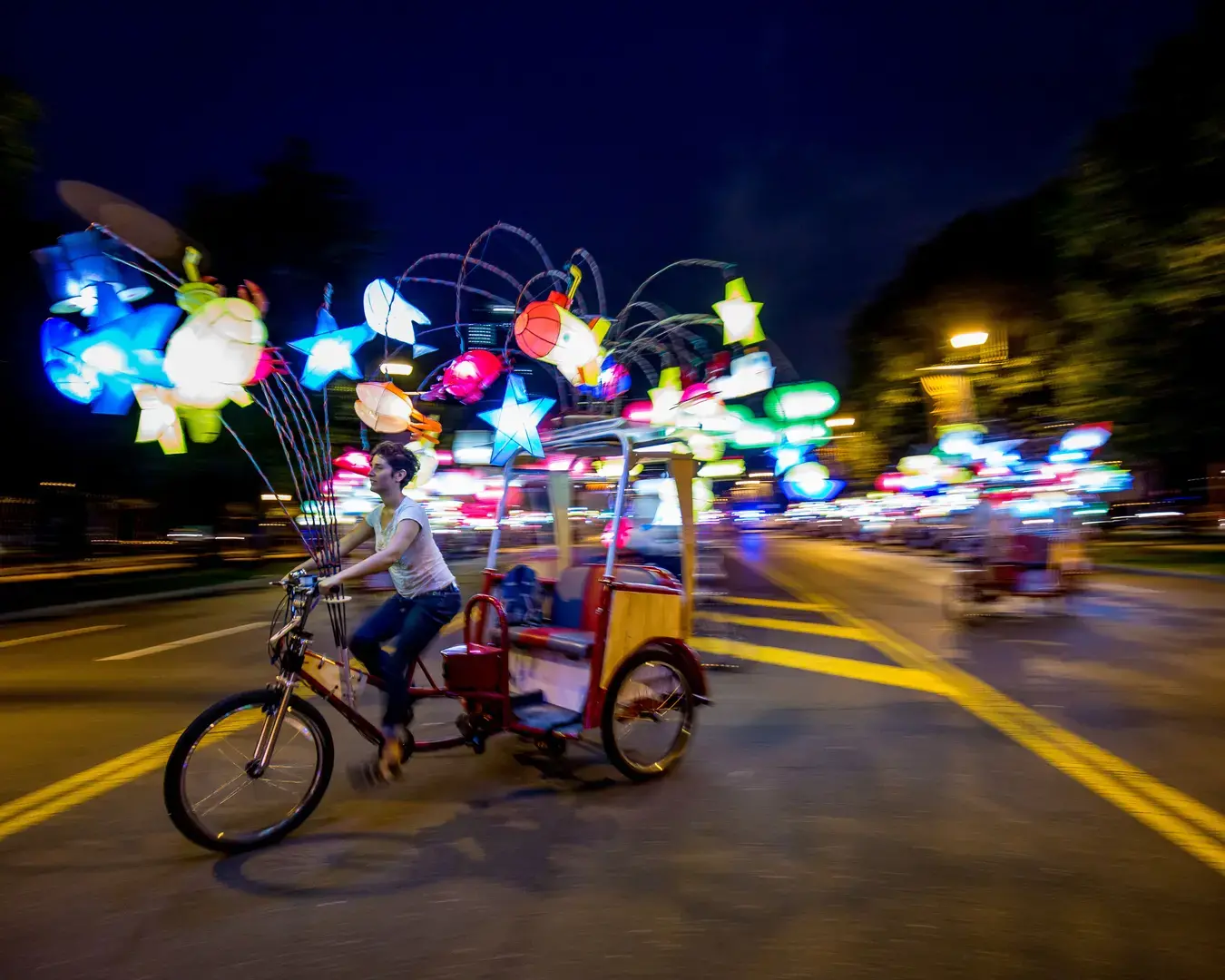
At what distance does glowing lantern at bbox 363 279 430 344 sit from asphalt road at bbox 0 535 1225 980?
8.86ft

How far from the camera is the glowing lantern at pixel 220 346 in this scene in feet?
16.6

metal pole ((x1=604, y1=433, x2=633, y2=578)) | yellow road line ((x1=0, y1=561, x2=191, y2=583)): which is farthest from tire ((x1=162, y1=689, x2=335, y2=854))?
yellow road line ((x1=0, y1=561, x2=191, y2=583))

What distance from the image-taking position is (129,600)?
16.6m

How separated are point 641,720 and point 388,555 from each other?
181 cm

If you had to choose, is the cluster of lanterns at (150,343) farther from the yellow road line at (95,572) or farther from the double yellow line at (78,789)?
the yellow road line at (95,572)

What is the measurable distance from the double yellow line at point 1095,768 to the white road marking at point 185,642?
8020mm

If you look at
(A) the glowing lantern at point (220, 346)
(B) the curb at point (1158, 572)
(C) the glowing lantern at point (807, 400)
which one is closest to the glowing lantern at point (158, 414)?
(A) the glowing lantern at point (220, 346)

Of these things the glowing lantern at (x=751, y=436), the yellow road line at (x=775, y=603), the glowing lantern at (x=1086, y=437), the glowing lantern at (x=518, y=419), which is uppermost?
the glowing lantern at (x=1086, y=437)

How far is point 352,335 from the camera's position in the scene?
550 cm

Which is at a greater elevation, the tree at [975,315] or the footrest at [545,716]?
the tree at [975,315]

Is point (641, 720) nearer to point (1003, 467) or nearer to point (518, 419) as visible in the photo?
point (518, 419)

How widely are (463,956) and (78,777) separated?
3.31 meters

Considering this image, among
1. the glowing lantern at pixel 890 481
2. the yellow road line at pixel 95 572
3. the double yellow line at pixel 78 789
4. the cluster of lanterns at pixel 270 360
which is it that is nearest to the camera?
the double yellow line at pixel 78 789

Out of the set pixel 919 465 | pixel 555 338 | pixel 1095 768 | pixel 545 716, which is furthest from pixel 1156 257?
pixel 919 465
